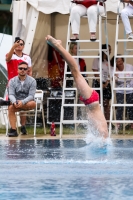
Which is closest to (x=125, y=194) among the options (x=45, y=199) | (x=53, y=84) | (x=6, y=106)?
(x=45, y=199)

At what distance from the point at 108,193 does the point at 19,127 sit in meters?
9.80

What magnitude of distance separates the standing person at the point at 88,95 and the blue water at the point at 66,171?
1.04ft

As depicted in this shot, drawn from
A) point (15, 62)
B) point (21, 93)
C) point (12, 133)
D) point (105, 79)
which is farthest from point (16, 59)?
point (105, 79)

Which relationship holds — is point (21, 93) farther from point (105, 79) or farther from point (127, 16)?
point (127, 16)

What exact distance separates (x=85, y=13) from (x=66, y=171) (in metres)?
6.63

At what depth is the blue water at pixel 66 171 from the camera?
6.21 m

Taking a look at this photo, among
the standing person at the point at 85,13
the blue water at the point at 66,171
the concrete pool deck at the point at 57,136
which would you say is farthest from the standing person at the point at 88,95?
the standing person at the point at 85,13

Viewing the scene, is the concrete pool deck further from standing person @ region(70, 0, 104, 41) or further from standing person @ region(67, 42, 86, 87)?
standing person @ region(70, 0, 104, 41)

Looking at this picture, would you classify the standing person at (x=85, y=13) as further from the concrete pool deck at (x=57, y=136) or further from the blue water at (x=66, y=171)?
the blue water at (x=66, y=171)

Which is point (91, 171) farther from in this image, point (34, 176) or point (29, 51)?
point (29, 51)

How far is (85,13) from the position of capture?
13.9m

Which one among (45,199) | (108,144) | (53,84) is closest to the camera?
(45,199)

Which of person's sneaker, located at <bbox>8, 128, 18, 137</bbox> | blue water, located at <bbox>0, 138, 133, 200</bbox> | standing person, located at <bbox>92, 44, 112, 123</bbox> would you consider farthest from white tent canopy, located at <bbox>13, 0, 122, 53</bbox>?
blue water, located at <bbox>0, 138, 133, 200</bbox>

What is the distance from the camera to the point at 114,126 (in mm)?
15766
